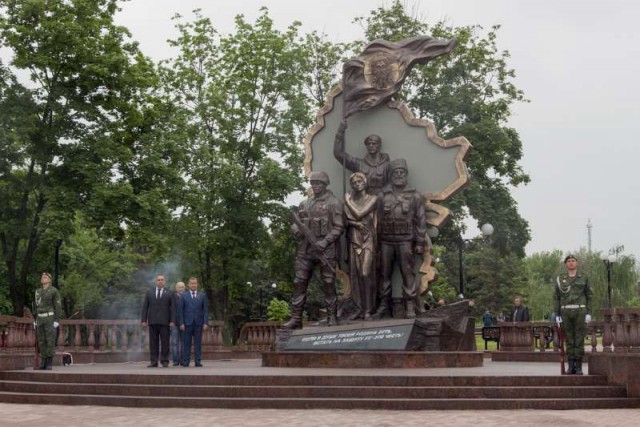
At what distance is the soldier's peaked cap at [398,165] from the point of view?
21531 millimetres

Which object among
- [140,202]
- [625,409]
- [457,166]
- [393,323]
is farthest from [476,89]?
[625,409]

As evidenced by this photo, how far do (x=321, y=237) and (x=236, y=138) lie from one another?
67.0ft

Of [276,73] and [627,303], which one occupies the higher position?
[276,73]

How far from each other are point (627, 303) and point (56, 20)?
47399 mm

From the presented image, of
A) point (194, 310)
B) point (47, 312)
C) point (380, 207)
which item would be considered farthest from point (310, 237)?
point (47, 312)

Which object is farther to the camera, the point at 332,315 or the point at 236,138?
the point at 236,138

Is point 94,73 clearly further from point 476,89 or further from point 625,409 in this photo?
point 625,409

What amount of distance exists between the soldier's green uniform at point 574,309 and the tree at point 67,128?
18.6 m

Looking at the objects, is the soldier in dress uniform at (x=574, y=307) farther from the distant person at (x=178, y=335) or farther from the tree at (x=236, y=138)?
the tree at (x=236, y=138)

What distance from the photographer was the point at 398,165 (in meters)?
21.5

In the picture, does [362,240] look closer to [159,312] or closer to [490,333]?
[159,312]

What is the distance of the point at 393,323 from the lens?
65.2ft

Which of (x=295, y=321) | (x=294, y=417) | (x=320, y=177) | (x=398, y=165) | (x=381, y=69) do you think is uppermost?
(x=381, y=69)

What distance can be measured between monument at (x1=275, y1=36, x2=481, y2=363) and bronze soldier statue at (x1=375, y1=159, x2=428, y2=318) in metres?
0.02
